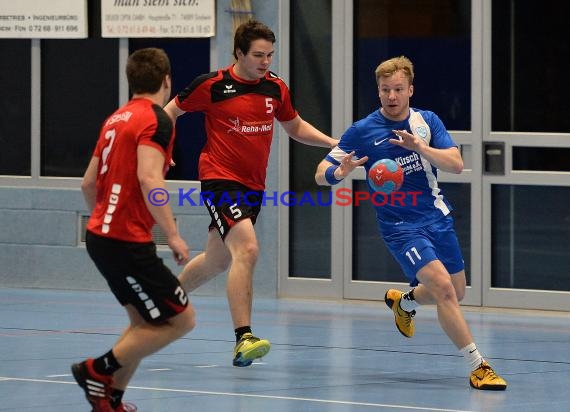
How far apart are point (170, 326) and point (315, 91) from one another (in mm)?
6809

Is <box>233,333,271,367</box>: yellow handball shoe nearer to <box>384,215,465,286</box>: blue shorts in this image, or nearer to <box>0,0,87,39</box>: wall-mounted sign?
<box>384,215,465,286</box>: blue shorts

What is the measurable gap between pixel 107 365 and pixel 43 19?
318 inches

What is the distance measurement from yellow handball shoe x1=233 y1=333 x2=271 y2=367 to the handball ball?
117 cm

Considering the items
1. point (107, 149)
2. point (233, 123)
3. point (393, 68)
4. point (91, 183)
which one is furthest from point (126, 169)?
point (233, 123)

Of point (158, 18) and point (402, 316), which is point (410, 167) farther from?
point (158, 18)

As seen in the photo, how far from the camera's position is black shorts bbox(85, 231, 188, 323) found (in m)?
6.84

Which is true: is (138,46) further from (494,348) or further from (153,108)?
(153,108)

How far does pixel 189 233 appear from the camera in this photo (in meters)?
13.8

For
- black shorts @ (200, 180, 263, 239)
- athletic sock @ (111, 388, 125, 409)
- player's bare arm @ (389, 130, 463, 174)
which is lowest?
athletic sock @ (111, 388, 125, 409)

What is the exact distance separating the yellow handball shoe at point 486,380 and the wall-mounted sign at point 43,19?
23.5ft

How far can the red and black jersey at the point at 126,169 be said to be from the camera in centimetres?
682

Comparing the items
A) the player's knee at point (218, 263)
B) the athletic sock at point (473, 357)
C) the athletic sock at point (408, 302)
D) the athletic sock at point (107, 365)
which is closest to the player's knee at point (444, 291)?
the athletic sock at point (473, 357)

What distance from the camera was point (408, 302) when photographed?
9.91 metres

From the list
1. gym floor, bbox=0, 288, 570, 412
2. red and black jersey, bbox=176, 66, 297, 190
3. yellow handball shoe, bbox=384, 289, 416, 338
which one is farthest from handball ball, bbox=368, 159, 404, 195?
yellow handball shoe, bbox=384, 289, 416, 338
